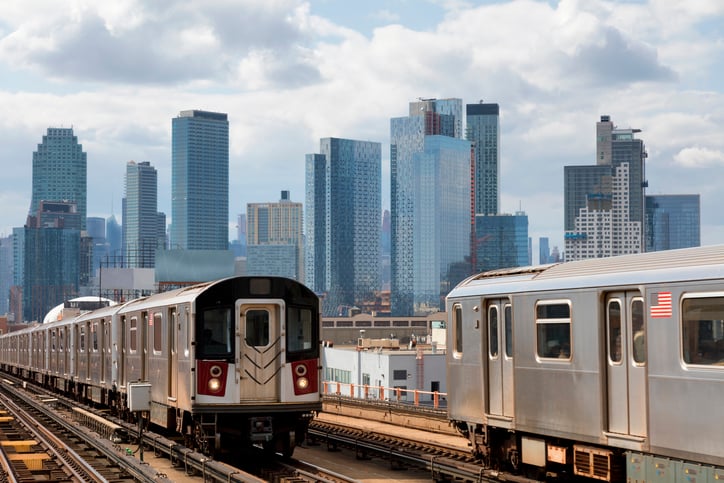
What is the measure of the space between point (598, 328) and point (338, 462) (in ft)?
31.5

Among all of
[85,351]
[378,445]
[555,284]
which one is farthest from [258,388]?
[85,351]

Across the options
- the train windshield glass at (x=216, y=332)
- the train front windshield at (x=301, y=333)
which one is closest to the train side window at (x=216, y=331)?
the train windshield glass at (x=216, y=332)

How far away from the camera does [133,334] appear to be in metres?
28.4

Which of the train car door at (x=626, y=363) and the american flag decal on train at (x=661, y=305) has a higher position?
the american flag decal on train at (x=661, y=305)

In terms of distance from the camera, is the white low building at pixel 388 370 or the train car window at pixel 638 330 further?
the white low building at pixel 388 370

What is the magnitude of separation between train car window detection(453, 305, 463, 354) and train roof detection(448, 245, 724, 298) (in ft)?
0.95

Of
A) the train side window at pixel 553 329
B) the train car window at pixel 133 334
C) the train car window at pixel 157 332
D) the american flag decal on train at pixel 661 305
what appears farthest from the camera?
the train car window at pixel 133 334

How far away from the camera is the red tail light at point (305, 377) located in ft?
71.2

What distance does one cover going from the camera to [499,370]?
708 inches

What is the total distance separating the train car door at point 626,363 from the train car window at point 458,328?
455 centimetres

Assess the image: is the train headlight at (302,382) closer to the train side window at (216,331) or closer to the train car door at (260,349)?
the train car door at (260,349)

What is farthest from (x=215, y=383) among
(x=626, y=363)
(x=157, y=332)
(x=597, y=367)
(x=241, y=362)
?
(x=626, y=363)

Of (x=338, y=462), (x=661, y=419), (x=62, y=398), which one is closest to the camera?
(x=661, y=419)

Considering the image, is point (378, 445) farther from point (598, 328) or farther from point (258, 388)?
point (598, 328)
